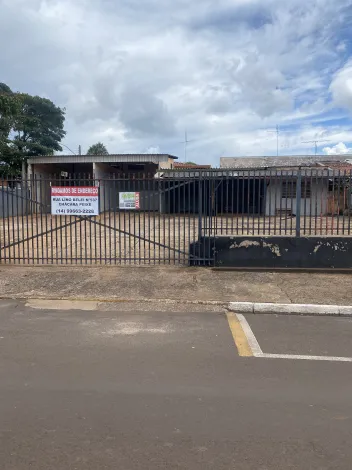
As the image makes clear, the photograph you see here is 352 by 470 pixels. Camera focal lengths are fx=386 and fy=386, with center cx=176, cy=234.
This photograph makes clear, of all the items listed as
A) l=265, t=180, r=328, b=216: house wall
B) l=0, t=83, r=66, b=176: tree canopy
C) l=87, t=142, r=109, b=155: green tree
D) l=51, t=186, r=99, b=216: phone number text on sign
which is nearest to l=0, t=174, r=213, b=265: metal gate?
l=51, t=186, r=99, b=216: phone number text on sign

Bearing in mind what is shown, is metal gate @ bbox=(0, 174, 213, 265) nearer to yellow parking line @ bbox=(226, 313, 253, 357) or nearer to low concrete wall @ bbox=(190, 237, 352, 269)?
low concrete wall @ bbox=(190, 237, 352, 269)

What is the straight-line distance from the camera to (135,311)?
6.23 meters

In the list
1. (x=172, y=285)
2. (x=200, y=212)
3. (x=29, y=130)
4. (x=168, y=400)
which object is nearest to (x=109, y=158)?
(x=29, y=130)

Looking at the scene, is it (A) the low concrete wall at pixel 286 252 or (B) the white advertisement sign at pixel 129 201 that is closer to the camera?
(A) the low concrete wall at pixel 286 252

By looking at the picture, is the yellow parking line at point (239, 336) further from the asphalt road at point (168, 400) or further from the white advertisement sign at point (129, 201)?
the white advertisement sign at point (129, 201)

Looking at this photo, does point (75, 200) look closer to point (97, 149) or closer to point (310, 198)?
point (310, 198)

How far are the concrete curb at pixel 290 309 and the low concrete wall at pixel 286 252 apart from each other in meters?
2.47

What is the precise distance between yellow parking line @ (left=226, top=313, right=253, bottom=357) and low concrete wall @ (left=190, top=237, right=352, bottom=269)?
2780 millimetres

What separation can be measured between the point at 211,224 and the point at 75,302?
368 centimetres

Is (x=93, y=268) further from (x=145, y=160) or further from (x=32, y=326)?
(x=145, y=160)

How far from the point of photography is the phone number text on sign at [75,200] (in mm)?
9000

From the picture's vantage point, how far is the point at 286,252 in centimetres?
862

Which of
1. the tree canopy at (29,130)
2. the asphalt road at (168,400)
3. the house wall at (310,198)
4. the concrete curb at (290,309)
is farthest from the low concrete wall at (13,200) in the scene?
the tree canopy at (29,130)

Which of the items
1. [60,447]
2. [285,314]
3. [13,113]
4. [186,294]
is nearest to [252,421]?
[60,447]
